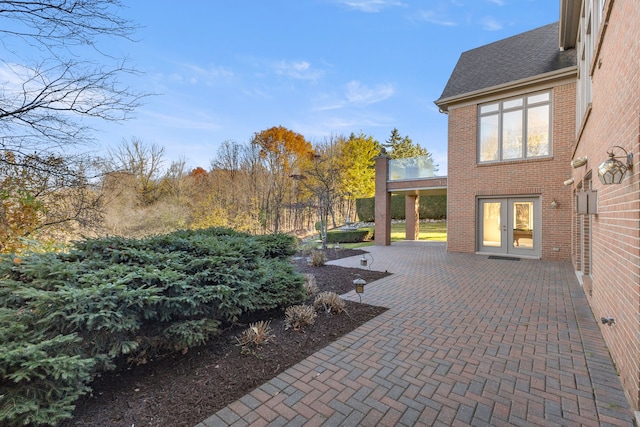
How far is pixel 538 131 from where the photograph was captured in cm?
962

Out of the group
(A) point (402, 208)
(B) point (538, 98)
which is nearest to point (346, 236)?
(B) point (538, 98)

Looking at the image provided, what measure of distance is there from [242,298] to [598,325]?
4.93 meters

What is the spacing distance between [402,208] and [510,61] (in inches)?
640

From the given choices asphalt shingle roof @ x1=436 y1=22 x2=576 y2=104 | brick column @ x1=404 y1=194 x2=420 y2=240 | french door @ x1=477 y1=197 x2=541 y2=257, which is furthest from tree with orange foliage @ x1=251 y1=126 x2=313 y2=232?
french door @ x1=477 y1=197 x2=541 y2=257

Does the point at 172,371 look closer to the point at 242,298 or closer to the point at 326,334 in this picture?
the point at 242,298

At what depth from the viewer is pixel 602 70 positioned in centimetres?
382

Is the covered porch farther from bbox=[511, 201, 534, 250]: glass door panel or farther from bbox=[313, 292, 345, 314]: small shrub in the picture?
bbox=[313, 292, 345, 314]: small shrub

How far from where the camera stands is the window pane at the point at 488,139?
34.3ft

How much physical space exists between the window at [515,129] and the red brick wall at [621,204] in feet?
22.0

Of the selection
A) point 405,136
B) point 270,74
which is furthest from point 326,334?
point 405,136

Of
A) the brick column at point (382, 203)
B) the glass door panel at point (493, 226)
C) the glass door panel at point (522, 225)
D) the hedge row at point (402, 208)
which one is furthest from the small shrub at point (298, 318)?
the hedge row at point (402, 208)

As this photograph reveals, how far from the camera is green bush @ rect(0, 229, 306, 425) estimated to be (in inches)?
74.8

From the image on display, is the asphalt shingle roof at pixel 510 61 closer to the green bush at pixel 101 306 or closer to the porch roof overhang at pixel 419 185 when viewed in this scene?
the porch roof overhang at pixel 419 185

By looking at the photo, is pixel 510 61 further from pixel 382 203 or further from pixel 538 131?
pixel 382 203
